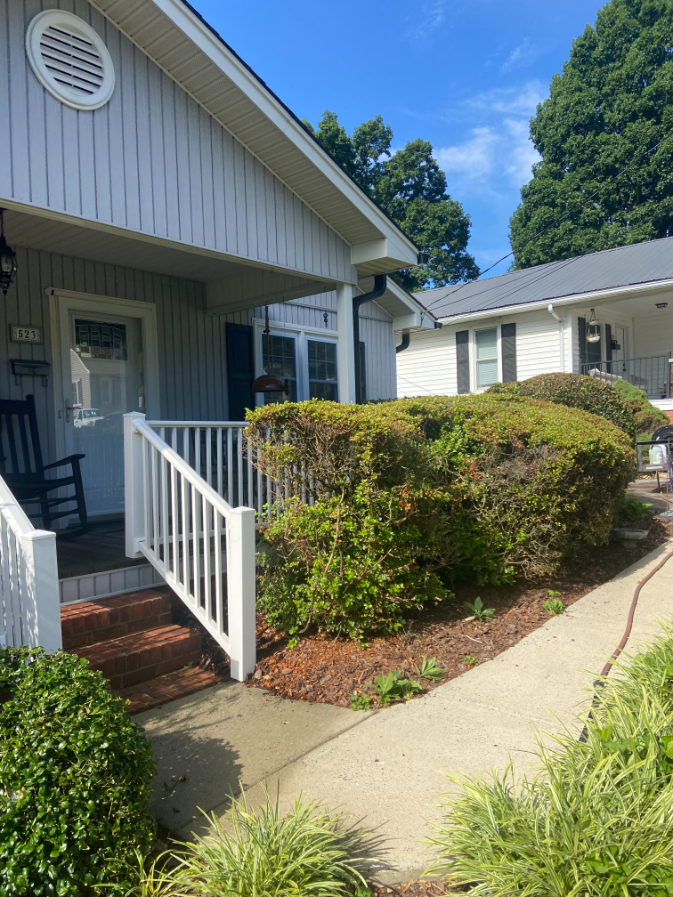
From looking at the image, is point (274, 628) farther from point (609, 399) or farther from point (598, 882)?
point (609, 399)

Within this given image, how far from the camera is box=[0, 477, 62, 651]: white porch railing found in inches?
117

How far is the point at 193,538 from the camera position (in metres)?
4.08

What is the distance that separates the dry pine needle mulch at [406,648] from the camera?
3.71 metres

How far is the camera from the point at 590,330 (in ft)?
47.0

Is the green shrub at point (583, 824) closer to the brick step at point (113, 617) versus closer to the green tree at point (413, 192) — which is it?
the brick step at point (113, 617)

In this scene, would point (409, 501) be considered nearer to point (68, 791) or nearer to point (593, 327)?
point (68, 791)

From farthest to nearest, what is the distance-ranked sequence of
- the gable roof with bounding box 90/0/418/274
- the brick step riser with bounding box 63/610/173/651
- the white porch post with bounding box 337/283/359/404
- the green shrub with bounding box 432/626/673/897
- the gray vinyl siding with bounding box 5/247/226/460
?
the white porch post with bounding box 337/283/359/404, the gray vinyl siding with bounding box 5/247/226/460, the gable roof with bounding box 90/0/418/274, the brick step riser with bounding box 63/610/173/651, the green shrub with bounding box 432/626/673/897

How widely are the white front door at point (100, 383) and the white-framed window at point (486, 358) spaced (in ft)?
31.7

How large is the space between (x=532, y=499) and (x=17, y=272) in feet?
16.1

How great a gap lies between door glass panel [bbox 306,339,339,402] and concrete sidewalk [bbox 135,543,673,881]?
18.0 ft

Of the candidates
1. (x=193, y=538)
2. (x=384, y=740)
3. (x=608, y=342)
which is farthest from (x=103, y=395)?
(x=608, y=342)

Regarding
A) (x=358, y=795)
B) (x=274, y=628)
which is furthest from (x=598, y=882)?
(x=274, y=628)

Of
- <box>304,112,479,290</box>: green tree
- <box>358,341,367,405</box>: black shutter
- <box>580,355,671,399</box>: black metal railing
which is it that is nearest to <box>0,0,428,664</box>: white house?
<box>358,341,367,405</box>: black shutter

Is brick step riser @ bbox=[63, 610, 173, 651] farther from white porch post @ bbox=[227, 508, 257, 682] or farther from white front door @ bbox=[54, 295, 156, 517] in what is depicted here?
white front door @ bbox=[54, 295, 156, 517]
